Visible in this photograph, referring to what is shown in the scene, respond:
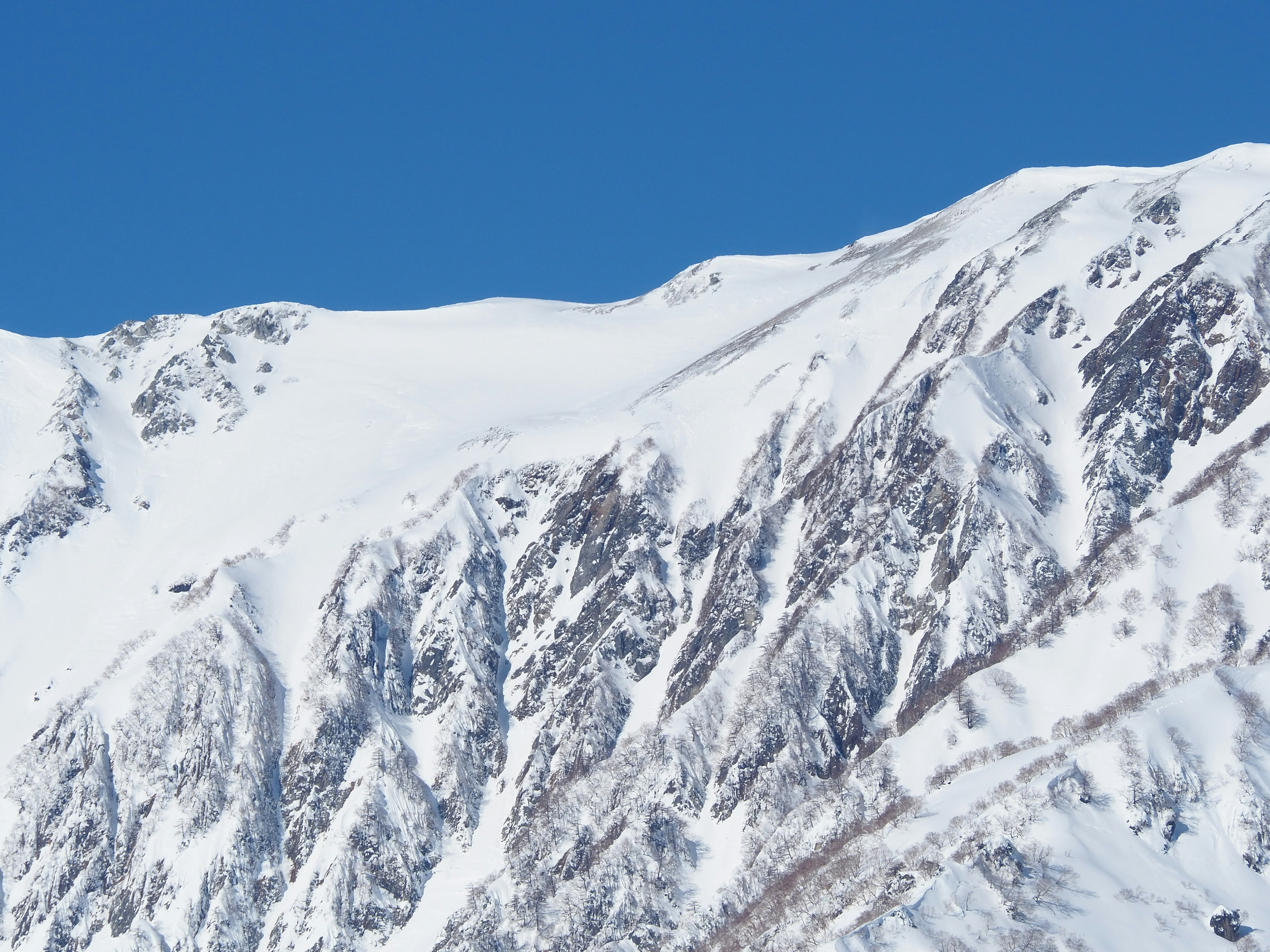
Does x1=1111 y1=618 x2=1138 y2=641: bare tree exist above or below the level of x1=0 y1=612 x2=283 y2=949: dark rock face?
below

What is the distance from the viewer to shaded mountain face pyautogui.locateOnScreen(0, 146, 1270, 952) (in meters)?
98.7

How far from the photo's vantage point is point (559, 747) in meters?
132

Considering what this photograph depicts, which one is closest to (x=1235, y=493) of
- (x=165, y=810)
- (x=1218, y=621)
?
(x=1218, y=621)

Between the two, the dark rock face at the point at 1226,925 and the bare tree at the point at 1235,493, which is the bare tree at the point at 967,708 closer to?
the bare tree at the point at 1235,493

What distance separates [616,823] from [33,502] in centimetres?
10934

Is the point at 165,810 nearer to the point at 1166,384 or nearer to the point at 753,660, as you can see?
the point at 753,660

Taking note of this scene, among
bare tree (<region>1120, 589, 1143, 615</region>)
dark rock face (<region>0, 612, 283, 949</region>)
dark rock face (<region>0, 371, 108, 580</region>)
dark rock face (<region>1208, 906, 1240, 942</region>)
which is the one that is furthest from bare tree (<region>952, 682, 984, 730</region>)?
dark rock face (<region>0, 371, 108, 580</region>)

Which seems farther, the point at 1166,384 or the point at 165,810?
the point at 165,810

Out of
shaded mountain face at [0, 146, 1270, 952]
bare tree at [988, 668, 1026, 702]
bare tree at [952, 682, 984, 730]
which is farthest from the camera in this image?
bare tree at [988, 668, 1026, 702]

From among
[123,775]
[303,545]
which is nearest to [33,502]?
[303,545]

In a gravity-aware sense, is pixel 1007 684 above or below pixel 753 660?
below

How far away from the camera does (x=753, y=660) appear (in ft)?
412

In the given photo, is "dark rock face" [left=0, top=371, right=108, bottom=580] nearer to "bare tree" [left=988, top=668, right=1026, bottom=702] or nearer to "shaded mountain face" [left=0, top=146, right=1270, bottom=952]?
"shaded mountain face" [left=0, top=146, right=1270, bottom=952]

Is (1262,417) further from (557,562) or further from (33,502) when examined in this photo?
(33,502)
